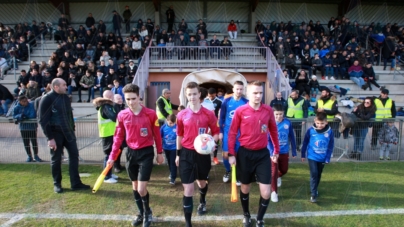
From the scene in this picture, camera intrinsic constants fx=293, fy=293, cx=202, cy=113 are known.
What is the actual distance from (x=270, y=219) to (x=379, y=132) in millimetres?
4522

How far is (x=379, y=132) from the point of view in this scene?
7145 mm

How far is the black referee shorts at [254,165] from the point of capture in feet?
12.6

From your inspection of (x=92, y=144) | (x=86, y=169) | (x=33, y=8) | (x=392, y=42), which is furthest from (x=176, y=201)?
(x=33, y=8)

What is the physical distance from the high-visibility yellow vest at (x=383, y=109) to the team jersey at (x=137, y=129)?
6265 millimetres

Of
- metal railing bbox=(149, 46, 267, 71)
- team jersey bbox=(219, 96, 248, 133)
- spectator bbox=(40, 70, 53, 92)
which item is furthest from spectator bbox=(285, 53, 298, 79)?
spectator bbox=(40, 70, 53, 92)

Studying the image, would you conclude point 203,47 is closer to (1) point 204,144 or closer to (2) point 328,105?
(2) point 328,105

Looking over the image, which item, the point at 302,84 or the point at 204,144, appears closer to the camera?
the point at 204,144

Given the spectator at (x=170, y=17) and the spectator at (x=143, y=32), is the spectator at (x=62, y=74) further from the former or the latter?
the spectator at (x=170, y=17)

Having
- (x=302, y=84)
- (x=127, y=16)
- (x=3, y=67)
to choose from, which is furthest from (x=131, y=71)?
(x=302, y=84)

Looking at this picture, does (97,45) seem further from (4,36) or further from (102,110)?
(102,110)

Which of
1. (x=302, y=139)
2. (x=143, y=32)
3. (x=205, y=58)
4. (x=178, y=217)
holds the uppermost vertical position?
(x=143, y=32)

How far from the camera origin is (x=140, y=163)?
4023 mm

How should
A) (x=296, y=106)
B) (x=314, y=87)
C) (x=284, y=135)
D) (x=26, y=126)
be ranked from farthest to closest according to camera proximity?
(x=314, y=87) → (x=296, y=106) → (x=26, y=126) → (x=284, y=135)

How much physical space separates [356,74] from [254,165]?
13052 millimetres
